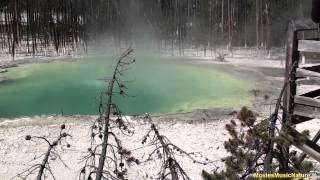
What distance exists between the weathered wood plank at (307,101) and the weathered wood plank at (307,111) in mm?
59

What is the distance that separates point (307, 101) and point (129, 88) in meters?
10.7

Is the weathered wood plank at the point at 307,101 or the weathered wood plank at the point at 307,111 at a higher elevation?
the weathered wood plank at the point at 307,101

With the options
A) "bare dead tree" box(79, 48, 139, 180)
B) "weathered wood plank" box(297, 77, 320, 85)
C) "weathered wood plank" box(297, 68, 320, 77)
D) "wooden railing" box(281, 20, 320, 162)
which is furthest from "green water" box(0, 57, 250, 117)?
"bare dead tree" box(79, 48, 139, 180)

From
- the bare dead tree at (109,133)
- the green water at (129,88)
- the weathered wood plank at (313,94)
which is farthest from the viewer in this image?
the green water at (129,88)

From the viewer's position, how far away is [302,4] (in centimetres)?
2200

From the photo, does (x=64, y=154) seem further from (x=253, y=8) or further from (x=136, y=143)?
(x=253, y=8)

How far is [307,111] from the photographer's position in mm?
5461

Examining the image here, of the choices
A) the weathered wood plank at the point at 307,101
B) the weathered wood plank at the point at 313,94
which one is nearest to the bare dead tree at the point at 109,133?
the weathered wood plank at the point at 307,101

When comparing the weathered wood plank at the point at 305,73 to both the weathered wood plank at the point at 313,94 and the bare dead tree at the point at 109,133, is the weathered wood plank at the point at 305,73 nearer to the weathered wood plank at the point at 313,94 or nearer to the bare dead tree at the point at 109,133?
the weathered wood plank at the point at 313,94

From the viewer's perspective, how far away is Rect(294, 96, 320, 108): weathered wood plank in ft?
17.6

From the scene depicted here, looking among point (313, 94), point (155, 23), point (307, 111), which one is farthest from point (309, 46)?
point (155, 23)

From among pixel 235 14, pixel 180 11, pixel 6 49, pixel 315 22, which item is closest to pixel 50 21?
pixel 6 49

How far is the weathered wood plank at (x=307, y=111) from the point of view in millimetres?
5402

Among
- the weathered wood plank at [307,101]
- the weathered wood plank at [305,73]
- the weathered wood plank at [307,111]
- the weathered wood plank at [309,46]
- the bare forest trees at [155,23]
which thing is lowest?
the weathered wood plank at [307,111]
